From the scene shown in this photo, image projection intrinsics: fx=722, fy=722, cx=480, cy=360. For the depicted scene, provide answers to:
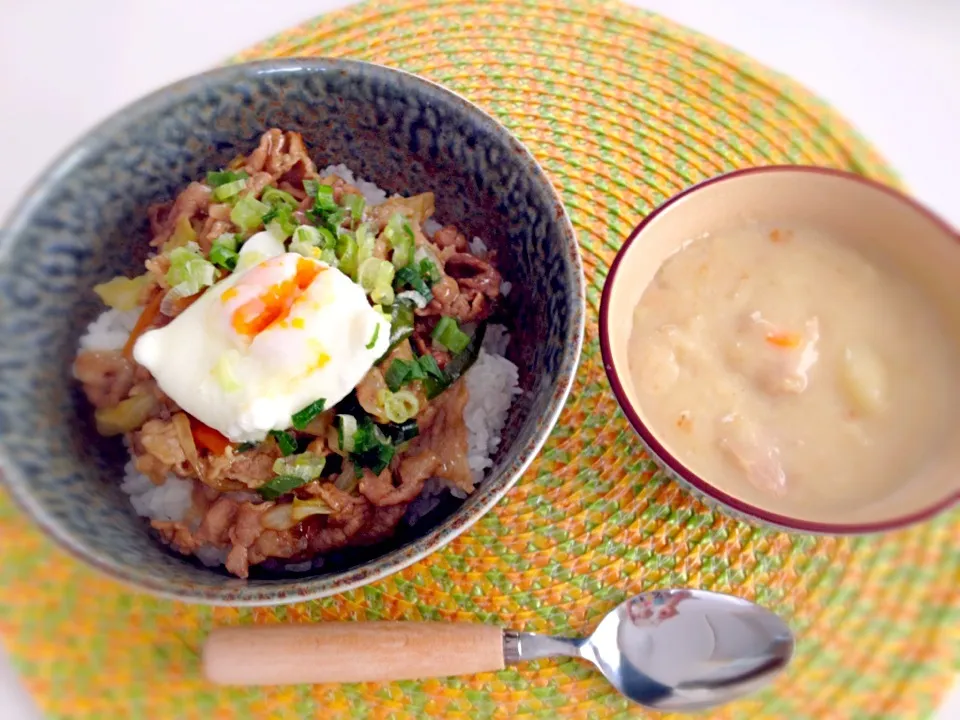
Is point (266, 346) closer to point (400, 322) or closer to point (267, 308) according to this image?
point (267, 308)

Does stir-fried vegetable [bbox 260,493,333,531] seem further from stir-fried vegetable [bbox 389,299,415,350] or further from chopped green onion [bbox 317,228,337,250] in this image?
chopped green onion [bbox 317,228,337,250]

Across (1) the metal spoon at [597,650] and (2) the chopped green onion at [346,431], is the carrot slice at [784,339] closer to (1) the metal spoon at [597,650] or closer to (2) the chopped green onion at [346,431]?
(1) the metal spoon at [597,650]

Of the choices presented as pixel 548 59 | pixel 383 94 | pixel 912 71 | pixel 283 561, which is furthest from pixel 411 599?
pixel 912 71

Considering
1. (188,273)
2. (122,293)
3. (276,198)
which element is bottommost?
(122,293)

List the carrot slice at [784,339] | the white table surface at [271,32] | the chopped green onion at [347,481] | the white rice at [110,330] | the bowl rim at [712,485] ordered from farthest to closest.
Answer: the white table surface at [271,32] < the white rice at [110,330] < the chopped green onion at [347,481] < the carrot slice at [784,339] < the bowl rim at [712,485]

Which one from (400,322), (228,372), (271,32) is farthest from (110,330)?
(271,32)

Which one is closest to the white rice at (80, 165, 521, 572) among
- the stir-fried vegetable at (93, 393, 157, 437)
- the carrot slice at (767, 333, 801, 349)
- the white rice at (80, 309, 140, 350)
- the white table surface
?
the white rice at (80, 309, 140, 350)

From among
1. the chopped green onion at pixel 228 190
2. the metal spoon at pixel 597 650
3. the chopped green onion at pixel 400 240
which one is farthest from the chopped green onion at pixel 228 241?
the metal spoon at pixel 597 650
